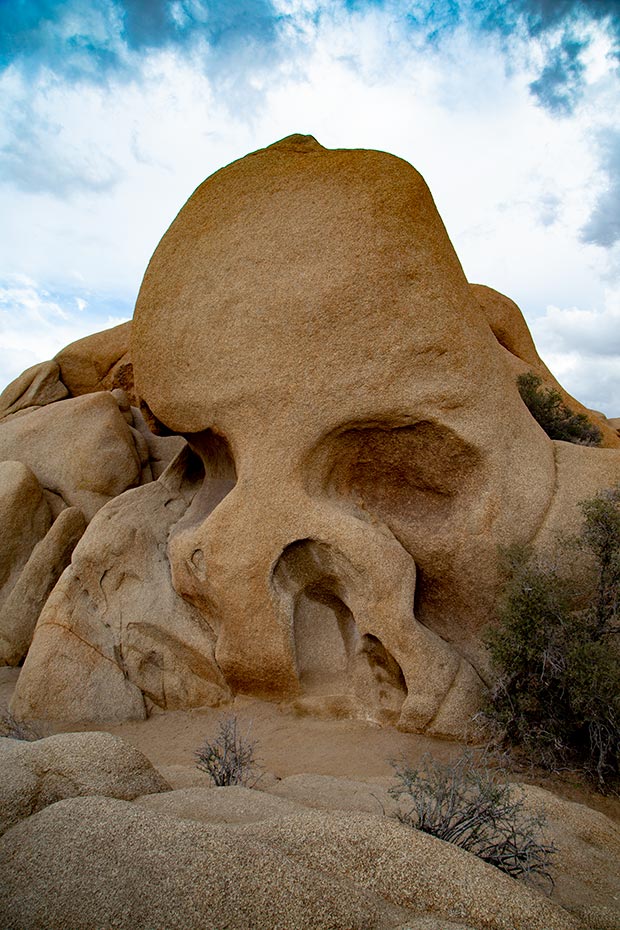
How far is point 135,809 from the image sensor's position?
8.18ft

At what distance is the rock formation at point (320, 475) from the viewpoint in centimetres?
583

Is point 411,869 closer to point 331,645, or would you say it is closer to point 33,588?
point 331,645

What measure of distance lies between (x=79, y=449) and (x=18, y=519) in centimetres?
150

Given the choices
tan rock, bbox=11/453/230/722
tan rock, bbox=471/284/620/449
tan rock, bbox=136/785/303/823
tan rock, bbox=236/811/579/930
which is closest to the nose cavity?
tan rock, bbox=11/453/230/722

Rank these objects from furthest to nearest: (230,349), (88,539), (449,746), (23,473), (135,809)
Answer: (23,473) → (88,539) → (230,349) → (449,746) → (135,809)

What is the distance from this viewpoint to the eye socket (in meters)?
6.01

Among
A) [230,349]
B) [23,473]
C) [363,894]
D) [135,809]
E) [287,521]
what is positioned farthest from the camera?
[23,473]

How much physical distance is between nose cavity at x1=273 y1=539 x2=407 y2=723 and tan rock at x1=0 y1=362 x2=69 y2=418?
27.3 feet

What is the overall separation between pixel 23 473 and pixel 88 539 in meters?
2.28

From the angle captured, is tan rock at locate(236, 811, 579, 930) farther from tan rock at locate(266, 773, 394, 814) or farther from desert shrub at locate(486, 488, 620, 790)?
desert shrub at locate(486, 488, 620, 790)

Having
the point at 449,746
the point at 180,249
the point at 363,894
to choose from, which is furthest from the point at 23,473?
the point at 363,894

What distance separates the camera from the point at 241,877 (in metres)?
2.08

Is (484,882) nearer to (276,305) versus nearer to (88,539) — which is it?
(276,305)

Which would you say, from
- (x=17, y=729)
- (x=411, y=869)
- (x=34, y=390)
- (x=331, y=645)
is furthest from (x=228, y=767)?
(x=34, y=390)
